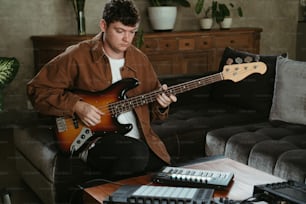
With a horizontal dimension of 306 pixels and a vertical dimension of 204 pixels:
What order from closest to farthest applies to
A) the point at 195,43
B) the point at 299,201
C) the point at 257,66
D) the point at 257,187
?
the point at 299,201
the point at 257,187
the point at 257,66
the point at 195,43

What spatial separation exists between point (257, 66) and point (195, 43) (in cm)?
228

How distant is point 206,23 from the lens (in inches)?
174

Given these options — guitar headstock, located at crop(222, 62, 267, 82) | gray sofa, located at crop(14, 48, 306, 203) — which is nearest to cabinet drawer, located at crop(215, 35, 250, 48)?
gray sofa, located at crop(14, 48, 306, 203)

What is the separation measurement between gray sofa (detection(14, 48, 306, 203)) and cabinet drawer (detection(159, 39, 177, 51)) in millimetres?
1096

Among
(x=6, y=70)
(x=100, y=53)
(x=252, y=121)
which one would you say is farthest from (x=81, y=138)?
(x=252, y=121)

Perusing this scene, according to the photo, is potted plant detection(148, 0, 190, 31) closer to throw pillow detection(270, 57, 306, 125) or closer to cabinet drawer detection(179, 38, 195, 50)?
cabinet drawer detection(179, 38, 195, 50)

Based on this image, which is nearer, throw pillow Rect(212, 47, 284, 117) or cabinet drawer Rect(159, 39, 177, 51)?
throw pillow Rect(212, 47, 284, 117)

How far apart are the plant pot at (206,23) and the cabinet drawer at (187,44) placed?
10.2 inches

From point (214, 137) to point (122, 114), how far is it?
63cm

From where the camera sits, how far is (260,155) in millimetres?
2090

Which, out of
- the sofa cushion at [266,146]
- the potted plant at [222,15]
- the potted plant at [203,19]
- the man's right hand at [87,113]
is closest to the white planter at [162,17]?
the potted plant at [203,19]

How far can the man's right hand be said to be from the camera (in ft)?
6.32

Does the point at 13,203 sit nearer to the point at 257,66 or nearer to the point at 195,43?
the point at 257,66

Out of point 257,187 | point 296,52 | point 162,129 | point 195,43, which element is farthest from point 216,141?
point 296,52
